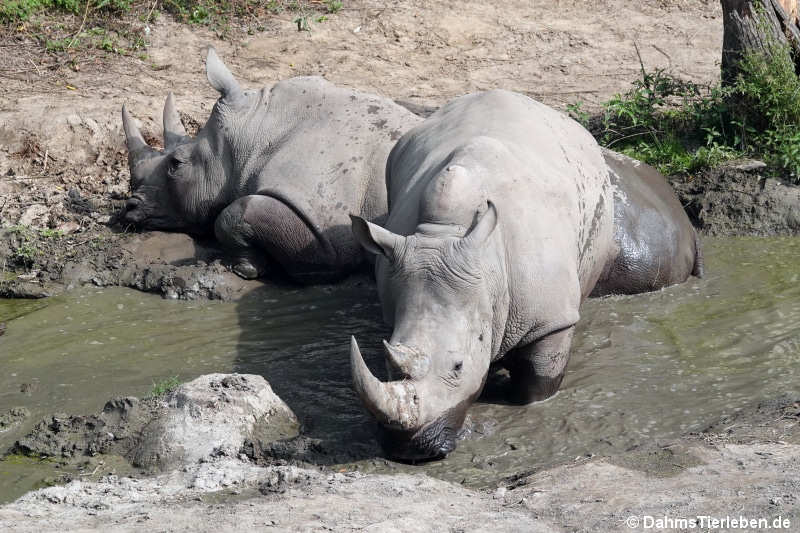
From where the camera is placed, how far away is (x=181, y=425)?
5.64 metres

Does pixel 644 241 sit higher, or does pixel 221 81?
pixel 221 81

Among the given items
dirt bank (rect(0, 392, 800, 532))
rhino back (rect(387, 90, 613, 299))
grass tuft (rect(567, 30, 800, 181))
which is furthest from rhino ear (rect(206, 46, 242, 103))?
dirt bank (rect(0, 392, 800, 532))

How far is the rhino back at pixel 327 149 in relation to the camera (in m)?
8.24

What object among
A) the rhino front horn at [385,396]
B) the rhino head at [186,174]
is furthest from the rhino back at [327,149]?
the rhino front horn at [385,396]

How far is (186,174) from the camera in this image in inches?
362

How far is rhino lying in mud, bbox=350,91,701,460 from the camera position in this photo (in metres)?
5.43

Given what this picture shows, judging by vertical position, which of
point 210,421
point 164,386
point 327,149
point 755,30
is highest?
point 755,30

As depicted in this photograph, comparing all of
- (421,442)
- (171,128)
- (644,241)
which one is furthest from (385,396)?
(171,128)

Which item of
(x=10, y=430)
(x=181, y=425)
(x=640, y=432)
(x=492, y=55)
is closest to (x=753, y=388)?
(x=640, y=432)

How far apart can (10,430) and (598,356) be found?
355cm

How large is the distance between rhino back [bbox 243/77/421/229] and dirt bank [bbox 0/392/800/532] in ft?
Answer: 10.2

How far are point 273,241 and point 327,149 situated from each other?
0.81 metres

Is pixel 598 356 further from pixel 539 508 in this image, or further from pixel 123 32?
pixel 123 32

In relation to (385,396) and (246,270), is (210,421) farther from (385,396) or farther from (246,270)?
(246,270)
